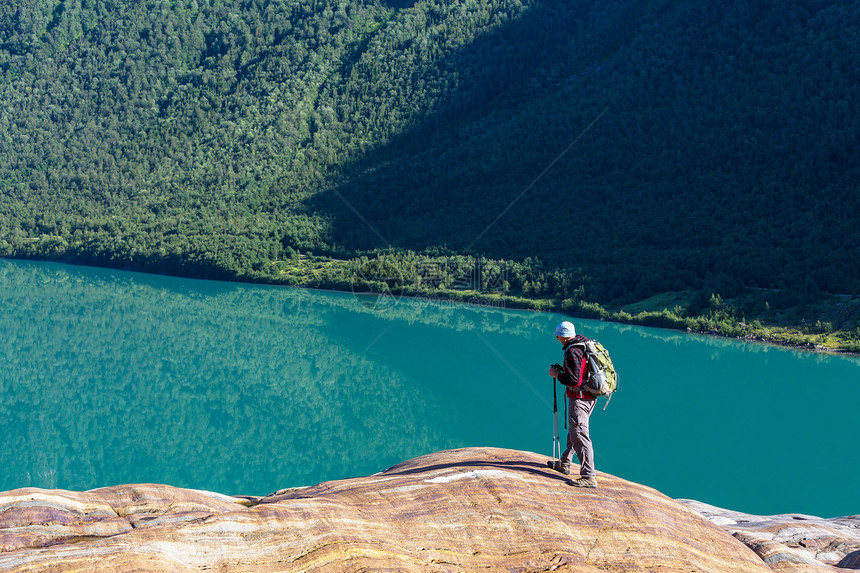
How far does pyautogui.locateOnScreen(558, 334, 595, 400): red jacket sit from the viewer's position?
12.4m

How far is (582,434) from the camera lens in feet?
41.5

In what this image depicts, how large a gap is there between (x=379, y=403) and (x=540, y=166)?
9664 cm

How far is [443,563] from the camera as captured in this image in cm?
989

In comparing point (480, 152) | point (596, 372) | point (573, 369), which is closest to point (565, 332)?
point (573, 369)

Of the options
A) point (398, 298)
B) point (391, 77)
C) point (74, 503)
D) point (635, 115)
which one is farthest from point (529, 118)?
point (74, 503)

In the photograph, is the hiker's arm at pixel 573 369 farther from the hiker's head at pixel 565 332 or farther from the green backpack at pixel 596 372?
the hiker's head at pixel 565 332

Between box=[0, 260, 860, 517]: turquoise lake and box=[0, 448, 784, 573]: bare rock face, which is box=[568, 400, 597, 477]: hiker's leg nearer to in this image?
box=[0, 448, 784, 573]: bare rock face

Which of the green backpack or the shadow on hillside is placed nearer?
the green backpack

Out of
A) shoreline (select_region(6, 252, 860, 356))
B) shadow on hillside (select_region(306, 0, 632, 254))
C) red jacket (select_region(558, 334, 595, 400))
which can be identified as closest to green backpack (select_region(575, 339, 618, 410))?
red jacket (select_region(558, 334, 595, 400))

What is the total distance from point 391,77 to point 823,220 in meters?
124

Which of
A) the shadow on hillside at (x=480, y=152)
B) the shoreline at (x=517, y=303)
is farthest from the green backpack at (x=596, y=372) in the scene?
the shadow on hillside at (x=480, y=152)

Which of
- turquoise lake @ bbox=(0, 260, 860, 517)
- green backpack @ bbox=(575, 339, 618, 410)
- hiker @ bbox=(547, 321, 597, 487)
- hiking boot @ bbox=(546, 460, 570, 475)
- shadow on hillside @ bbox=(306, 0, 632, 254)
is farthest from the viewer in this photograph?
shadow on hillside @ bbox=(306, 0, 632, 254)

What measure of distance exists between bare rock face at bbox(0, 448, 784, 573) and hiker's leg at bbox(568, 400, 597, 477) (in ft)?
1.45

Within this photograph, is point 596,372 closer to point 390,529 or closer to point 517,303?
point 390,529
